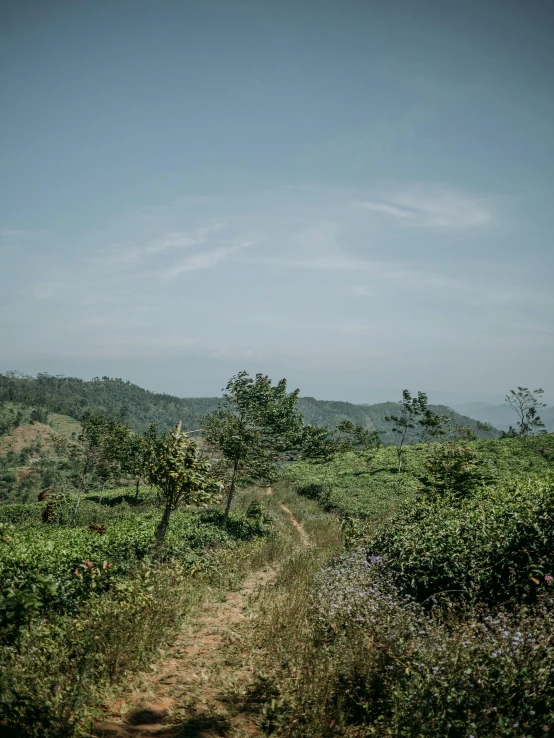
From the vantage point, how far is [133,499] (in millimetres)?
37250

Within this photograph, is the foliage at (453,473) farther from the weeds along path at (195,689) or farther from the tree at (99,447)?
the tree at (99,447)

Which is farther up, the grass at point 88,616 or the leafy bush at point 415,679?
the leafy bush at point 415,679

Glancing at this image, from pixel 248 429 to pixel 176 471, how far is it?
7815 mm

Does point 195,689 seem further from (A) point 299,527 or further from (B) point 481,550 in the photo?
(A) point 299,527

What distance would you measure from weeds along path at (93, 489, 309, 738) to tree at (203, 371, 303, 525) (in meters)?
10.4

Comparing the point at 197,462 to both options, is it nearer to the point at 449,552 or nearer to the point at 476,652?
the point at 449,552

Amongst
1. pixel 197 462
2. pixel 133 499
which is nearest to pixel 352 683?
pixel 197 462

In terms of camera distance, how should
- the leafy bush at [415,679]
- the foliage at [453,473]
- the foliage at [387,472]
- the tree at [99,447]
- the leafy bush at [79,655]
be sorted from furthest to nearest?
the foliage at [387,472] → the tree at [99,447] → the foliage at [453,473] → the leafy bush at [79,655] → the leafy bush at [415,679]

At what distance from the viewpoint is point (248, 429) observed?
1822cm

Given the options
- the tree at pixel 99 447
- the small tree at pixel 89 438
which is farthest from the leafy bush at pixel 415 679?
the small tree at pixel 89 438

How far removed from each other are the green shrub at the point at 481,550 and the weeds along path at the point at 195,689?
343cm

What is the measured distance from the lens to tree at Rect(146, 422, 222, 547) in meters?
10.5

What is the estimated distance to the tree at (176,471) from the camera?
34.6ft

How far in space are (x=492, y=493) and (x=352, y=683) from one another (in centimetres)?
715
